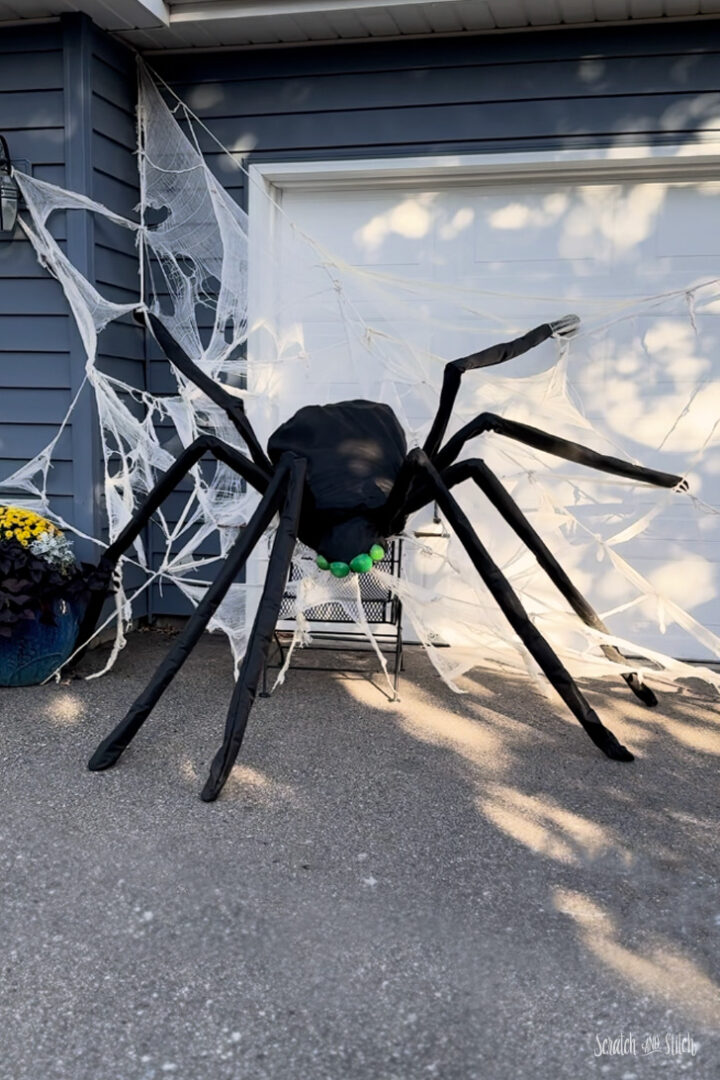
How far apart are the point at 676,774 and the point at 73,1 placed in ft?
12.6

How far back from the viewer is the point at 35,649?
13.1 ft

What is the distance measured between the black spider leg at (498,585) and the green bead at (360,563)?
0.28 m

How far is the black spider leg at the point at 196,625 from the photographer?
298cm

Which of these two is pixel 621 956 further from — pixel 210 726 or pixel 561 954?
pixel 210 726

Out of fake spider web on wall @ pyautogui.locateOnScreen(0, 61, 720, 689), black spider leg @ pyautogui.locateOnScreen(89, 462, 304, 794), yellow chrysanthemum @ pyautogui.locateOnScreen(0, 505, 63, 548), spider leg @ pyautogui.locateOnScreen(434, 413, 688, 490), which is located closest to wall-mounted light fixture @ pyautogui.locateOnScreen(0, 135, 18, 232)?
fake spider web on wall @ pyautogui.locateOnScreen(0, 61, 720, 689)

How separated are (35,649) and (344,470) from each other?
159 cm

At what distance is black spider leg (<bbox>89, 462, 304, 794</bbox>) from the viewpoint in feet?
9.78

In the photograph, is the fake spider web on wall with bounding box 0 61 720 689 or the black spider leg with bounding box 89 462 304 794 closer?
the black spider leg with bounding box 89 462 304 794

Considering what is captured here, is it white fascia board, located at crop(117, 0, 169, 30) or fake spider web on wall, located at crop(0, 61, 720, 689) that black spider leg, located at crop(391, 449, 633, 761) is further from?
white fascia board, located at crop(117, 0, 169, 30)

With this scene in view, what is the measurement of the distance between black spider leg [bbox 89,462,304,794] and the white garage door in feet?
4.52

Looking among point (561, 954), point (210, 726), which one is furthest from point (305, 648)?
point (561, 954)

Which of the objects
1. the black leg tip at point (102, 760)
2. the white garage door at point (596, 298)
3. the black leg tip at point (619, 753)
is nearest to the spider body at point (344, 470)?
the white garage door at point (596, 298)

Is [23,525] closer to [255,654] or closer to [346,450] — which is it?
[346,450]

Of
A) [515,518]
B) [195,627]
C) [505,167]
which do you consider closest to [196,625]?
[195,627]
